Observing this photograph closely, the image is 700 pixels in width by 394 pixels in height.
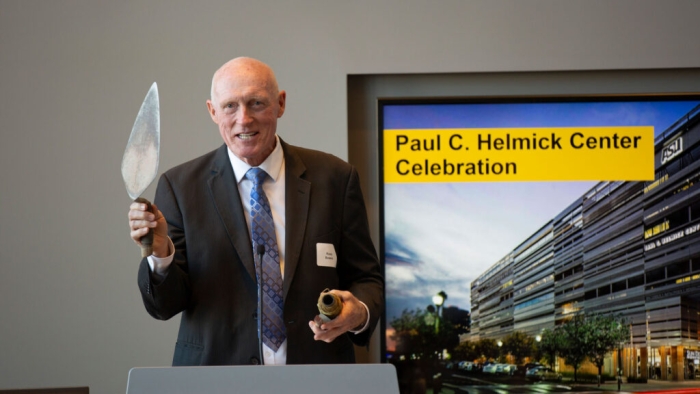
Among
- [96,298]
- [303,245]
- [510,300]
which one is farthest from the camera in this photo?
[510,300]

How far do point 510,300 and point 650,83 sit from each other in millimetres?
1154

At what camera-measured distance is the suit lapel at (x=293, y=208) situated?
6.96ft

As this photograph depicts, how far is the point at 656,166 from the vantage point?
3.80 m

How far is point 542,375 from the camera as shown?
3.82 m

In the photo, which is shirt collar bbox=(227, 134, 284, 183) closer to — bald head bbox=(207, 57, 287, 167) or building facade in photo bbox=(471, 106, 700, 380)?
bald head bbox=(207, 57, 287, 167)

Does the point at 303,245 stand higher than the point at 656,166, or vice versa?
the point at 656,166

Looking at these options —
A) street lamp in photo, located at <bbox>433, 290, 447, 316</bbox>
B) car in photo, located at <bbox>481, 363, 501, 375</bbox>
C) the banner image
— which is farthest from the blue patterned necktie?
car in photo, located at <bbox>481, 363, 501, 375</bbox>

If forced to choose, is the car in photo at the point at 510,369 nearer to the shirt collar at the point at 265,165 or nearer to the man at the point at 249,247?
the man at the point at 249,247

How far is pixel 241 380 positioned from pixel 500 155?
8.77 ft

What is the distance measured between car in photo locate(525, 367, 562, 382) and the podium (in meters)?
2.61

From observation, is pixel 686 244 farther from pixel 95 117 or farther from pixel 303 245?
pixel 95 117

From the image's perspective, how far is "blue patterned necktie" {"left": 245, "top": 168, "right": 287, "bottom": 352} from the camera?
209 cm

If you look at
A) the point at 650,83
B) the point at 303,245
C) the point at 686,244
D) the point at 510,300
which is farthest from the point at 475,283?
the point at 303,245

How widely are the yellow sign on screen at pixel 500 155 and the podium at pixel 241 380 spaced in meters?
2.50
